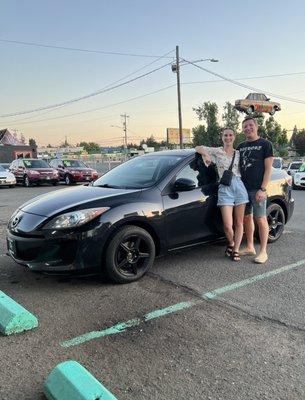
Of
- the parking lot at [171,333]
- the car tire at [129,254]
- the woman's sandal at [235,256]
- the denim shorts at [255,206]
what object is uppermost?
A: the denim shorts at [255,206]

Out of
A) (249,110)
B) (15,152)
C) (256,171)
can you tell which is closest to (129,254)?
(256,171)

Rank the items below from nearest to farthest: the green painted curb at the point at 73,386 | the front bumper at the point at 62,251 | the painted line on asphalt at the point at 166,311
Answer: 1. the green painted curb at the point at 73,386
2. the painted line on asphalt at the point at 166,311
3. the front bumper at the point at 62,251

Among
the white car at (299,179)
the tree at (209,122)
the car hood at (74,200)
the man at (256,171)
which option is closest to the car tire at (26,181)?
the white car at (299,179)

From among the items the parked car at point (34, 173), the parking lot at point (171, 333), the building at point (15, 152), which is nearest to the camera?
the parking lot at point (171, 333)

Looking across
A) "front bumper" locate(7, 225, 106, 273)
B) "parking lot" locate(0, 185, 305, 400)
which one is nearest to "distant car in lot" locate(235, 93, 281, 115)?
"parking lot" locate(0, 185, 305, 400)

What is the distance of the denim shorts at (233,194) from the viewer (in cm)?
537

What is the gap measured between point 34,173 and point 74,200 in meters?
18.1

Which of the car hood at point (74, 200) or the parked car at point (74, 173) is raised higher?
the car hood at point (74, 200)

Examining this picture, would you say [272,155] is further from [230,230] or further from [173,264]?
[173,264]

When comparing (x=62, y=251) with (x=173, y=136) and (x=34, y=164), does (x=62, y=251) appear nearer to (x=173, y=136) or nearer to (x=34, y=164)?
(x=34, y=164)

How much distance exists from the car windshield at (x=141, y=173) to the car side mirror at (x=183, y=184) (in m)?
0.22

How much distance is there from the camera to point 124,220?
179 inches

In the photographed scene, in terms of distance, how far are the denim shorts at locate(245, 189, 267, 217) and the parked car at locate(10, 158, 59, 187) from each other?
17.8 m

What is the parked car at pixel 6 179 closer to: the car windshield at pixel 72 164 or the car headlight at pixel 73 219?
the car windshield at pixel 72 164
